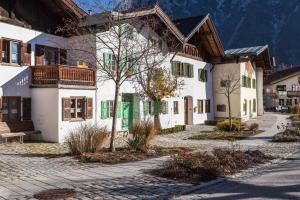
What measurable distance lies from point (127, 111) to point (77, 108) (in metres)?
5.67

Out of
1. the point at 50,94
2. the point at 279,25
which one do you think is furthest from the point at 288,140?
the point at 279,25

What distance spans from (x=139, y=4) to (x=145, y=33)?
31.1ft

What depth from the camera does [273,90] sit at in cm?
7900

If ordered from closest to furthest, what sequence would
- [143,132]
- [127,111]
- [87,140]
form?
[87,140] < [143,132] < [127,111]

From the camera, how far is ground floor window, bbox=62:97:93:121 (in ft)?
72.5

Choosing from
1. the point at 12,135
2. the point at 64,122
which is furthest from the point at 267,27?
the point at 12,135

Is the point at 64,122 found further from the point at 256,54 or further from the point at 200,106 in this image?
the point at 256,54

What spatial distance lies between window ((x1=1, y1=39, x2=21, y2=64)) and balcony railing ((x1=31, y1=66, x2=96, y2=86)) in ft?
3.25

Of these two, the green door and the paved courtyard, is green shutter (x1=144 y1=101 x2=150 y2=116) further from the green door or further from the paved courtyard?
the paved courtyard

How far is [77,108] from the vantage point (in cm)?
2317

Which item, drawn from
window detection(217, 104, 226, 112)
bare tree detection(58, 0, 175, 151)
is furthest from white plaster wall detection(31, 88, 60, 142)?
window detection(217, 104, 226, 112)

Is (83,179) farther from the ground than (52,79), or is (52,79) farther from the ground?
(52,79)

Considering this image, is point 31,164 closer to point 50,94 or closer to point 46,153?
point 46,153

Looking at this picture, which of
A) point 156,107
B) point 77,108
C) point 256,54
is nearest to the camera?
point 77,108
